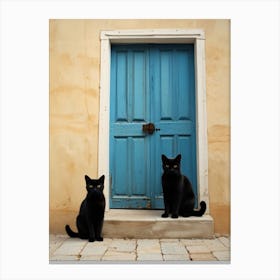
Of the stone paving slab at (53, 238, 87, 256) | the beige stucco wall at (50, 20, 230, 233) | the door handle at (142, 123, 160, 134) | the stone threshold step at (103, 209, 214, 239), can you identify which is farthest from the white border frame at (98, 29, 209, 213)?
the stone paving slab at (53, 238, 87, 256)

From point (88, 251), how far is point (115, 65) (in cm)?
165

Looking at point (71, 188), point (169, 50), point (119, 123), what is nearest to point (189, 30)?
point (169, 50)

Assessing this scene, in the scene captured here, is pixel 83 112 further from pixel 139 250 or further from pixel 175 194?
pixel 139 250

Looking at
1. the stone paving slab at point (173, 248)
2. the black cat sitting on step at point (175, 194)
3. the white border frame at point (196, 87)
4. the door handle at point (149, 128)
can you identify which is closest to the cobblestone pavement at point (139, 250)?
→ the stone paving slab at point (173, 248)

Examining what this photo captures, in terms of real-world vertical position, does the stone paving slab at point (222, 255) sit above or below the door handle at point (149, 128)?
below

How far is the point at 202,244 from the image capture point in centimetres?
262

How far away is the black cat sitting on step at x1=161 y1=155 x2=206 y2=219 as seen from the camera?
282 cm

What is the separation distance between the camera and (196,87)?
9.92ft

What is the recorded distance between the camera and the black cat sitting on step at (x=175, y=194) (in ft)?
9.27

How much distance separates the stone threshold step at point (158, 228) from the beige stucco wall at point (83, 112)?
6.8 inches

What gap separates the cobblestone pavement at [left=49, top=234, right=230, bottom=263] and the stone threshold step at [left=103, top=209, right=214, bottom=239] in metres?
0.05

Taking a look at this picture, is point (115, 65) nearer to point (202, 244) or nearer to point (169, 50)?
point (169, 50)

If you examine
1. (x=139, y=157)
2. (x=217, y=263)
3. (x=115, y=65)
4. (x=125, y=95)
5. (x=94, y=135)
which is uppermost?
(x=115, y=65)

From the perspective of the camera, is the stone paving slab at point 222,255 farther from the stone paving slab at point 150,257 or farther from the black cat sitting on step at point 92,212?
the black cat sitting on step at point 92,212
